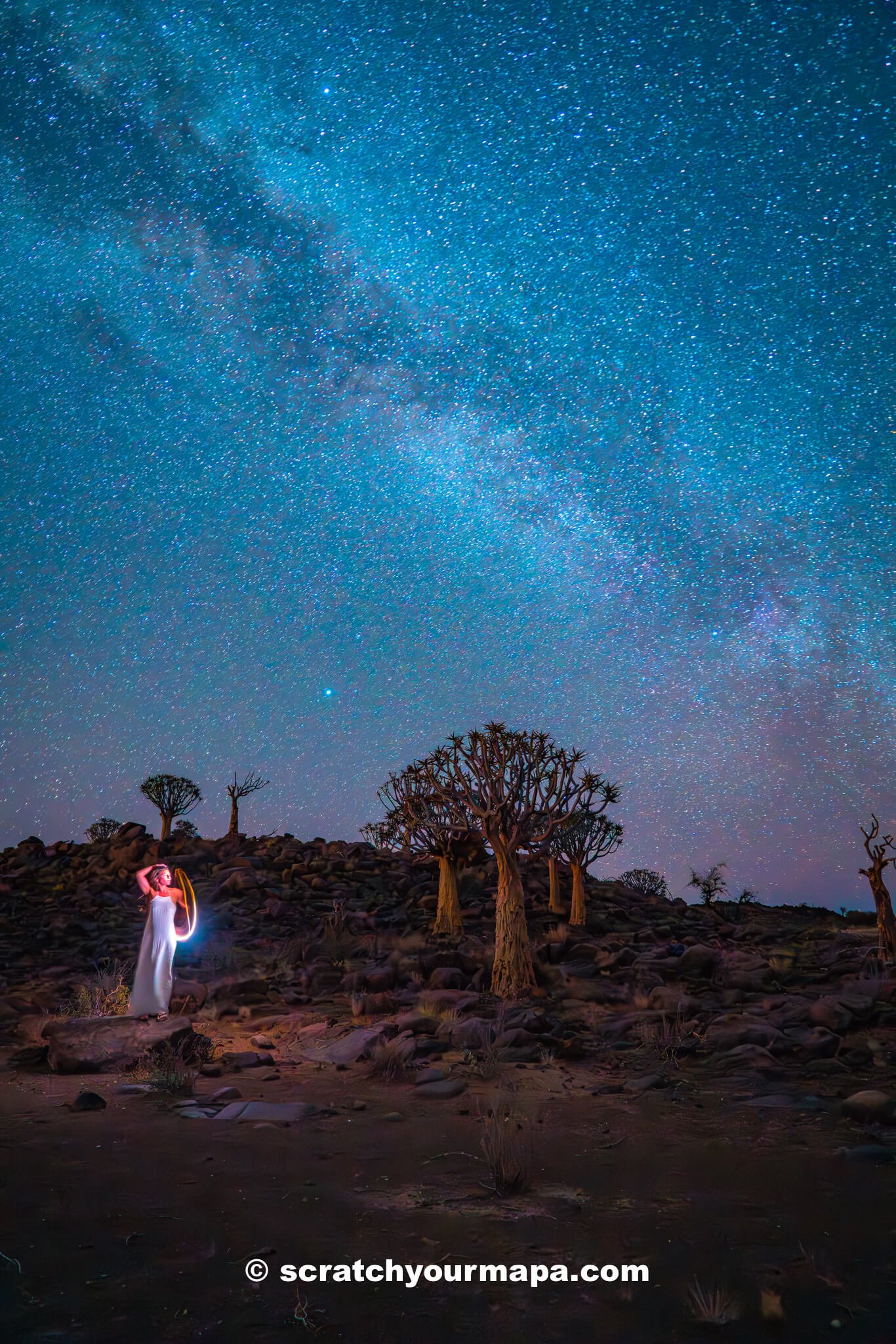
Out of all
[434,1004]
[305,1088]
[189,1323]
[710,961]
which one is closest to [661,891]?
[710,961]

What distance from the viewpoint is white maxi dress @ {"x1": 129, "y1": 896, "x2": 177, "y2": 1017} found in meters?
11.8

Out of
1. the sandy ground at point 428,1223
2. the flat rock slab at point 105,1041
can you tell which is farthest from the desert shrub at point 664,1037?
the flat rock slab at point 105,1041

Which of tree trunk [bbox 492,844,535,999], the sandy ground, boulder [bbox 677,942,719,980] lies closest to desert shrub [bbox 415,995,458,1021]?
tree trunk [bbox 492,844,535,999]

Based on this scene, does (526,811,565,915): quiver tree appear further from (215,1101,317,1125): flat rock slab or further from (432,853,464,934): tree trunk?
(215,1101,317,1125): flat rock slab

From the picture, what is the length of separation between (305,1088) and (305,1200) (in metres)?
3.85

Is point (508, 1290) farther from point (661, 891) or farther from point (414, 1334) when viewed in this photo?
point (661, 891)

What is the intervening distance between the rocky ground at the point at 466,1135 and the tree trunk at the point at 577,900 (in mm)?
6633

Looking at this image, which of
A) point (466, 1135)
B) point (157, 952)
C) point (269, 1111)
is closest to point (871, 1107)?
point (466, 1135)

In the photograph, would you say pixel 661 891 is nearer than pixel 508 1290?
No

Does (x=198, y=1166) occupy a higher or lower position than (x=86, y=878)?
lower

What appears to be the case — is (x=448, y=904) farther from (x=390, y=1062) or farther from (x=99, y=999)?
(x=390, y=1062)

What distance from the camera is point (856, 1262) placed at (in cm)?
446

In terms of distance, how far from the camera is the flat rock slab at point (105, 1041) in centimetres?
959

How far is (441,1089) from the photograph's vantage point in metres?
8.87
